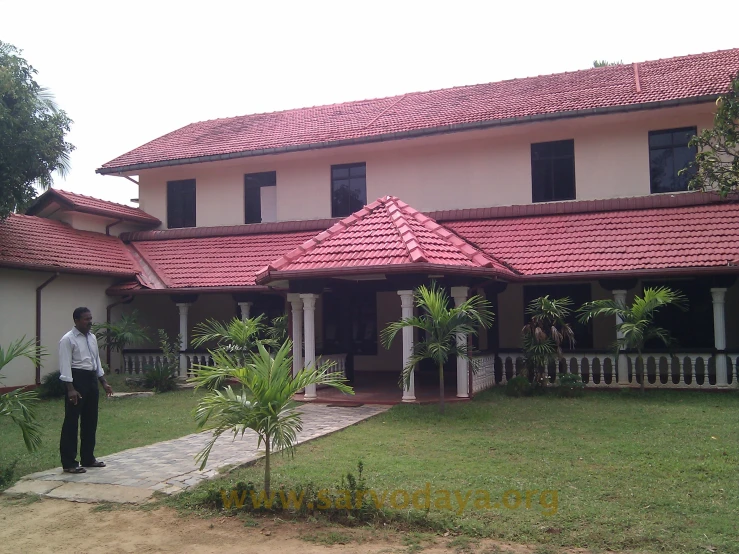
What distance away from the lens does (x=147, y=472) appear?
7445 mm

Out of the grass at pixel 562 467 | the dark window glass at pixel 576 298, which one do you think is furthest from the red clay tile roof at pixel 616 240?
the grass at pixel 562 467

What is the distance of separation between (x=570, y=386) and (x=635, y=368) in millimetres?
1844

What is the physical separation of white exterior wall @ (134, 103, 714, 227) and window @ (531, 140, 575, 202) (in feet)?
0.49

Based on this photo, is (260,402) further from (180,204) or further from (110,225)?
(180,204)

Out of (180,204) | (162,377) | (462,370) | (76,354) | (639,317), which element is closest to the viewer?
(76,354)

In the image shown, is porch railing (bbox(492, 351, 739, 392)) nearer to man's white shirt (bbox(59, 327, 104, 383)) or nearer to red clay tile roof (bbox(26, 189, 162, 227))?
man's white shirt (bbox(59, 327, 104, 383))

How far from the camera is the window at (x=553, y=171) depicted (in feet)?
53.5

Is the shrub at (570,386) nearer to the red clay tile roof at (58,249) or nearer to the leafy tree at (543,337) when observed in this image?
the leafy tree at (543,337)

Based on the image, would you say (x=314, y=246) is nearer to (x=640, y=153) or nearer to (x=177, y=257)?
(x=177, y=257)

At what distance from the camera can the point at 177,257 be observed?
18.2 metres

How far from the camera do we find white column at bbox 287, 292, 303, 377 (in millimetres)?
13164

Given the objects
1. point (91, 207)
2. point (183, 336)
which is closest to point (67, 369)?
point (183, 336)

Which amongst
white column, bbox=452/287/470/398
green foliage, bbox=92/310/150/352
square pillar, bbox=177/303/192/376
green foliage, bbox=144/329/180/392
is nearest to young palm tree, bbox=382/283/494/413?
white column, bbox=452/287/470/398

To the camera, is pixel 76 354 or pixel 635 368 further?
pixel 635 368
